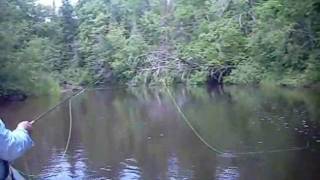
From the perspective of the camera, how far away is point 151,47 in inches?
1563

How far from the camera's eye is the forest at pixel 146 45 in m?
26.2

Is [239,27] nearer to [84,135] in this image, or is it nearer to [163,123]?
[163,123]

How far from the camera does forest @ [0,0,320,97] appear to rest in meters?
26.2

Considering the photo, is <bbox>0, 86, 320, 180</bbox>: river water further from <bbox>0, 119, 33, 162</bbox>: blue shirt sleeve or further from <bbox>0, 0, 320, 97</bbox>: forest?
<bbox>0, 119, 33, 162</bbox>: blue shirt sleeve

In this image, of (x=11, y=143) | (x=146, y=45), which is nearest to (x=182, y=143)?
(x=11, y=143)

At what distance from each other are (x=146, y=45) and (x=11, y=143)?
1437 inches

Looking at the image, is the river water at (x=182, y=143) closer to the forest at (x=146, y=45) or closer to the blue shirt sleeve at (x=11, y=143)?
the forest at (x=146, y=45)

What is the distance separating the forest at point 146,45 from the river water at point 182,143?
4857mm

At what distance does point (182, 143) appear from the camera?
12578 millimetres

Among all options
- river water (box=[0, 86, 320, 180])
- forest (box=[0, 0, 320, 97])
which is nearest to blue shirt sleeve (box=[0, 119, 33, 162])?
river water (box=[0, 86, 320, 180])

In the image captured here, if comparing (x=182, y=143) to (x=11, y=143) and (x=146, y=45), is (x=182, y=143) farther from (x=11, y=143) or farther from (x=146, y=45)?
(x=146, y=45)

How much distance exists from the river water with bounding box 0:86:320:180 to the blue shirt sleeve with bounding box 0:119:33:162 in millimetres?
5532

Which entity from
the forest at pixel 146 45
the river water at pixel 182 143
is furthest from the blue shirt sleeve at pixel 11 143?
the forest at pixel 146 45

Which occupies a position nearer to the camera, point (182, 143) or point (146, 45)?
point (182, 143)
